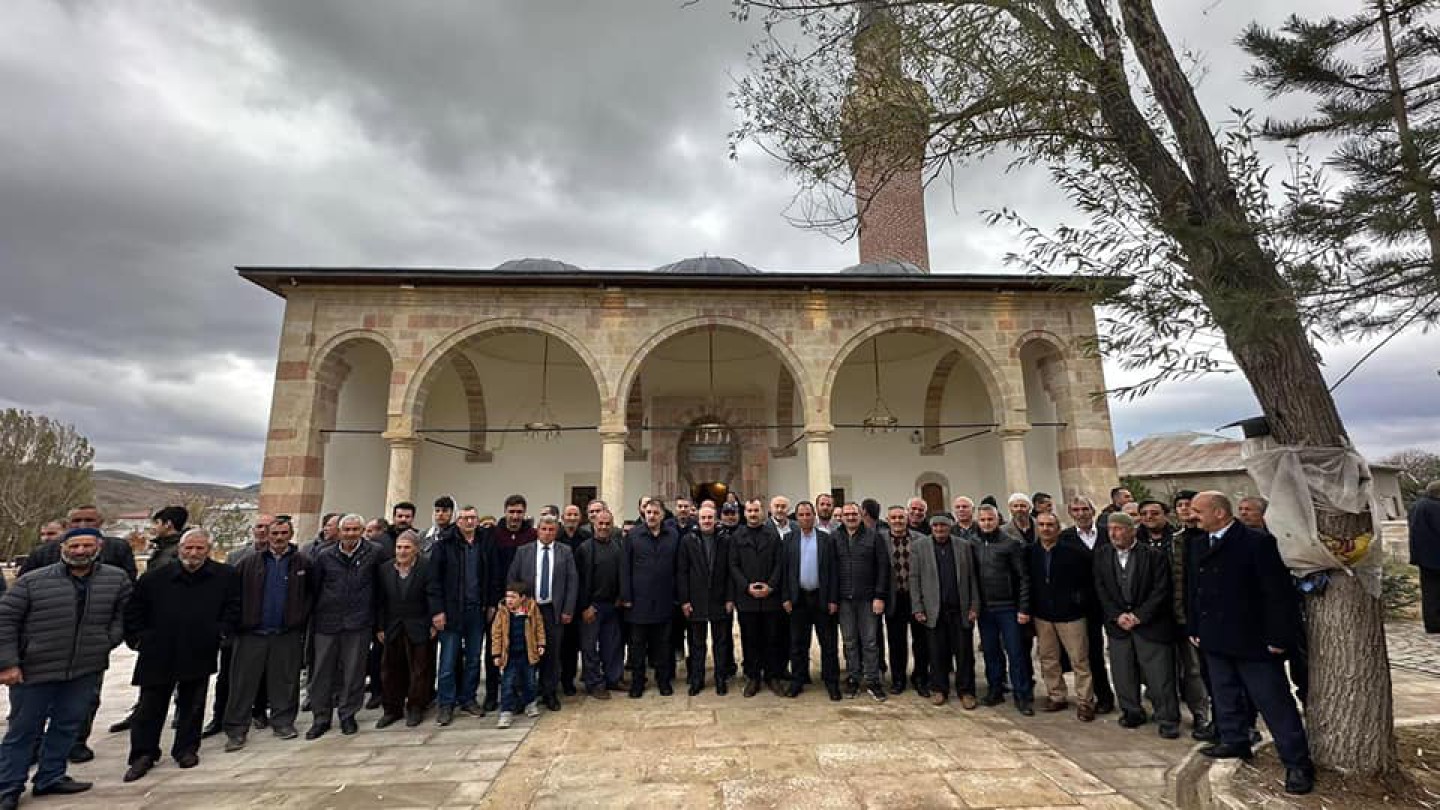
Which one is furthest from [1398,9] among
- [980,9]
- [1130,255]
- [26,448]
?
[26,448]

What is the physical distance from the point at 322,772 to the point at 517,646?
1.21 m

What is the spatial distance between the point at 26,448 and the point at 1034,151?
27.3 metres

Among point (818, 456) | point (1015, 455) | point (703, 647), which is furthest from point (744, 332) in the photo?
point (703, 647)

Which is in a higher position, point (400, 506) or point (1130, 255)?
point (1130, 255)

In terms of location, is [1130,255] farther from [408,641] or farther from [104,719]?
[104,719]

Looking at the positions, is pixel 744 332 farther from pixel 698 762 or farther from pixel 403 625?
A: pixel 698 762

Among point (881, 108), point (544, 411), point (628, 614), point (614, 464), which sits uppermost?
point (881, 108)

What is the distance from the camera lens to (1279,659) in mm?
2701

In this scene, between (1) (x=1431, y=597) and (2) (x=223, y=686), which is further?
(1) (x=1431, y=597)

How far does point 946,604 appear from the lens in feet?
14.0

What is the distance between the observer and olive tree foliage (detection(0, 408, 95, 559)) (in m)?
16.9

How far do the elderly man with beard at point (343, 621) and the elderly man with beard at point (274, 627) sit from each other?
0.10 meters

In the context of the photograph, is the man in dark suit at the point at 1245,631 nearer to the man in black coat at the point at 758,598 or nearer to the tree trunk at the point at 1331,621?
the tree trunk at the point at 1331,621

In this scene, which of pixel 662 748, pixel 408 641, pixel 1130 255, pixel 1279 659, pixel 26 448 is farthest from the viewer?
pixel 26 448
